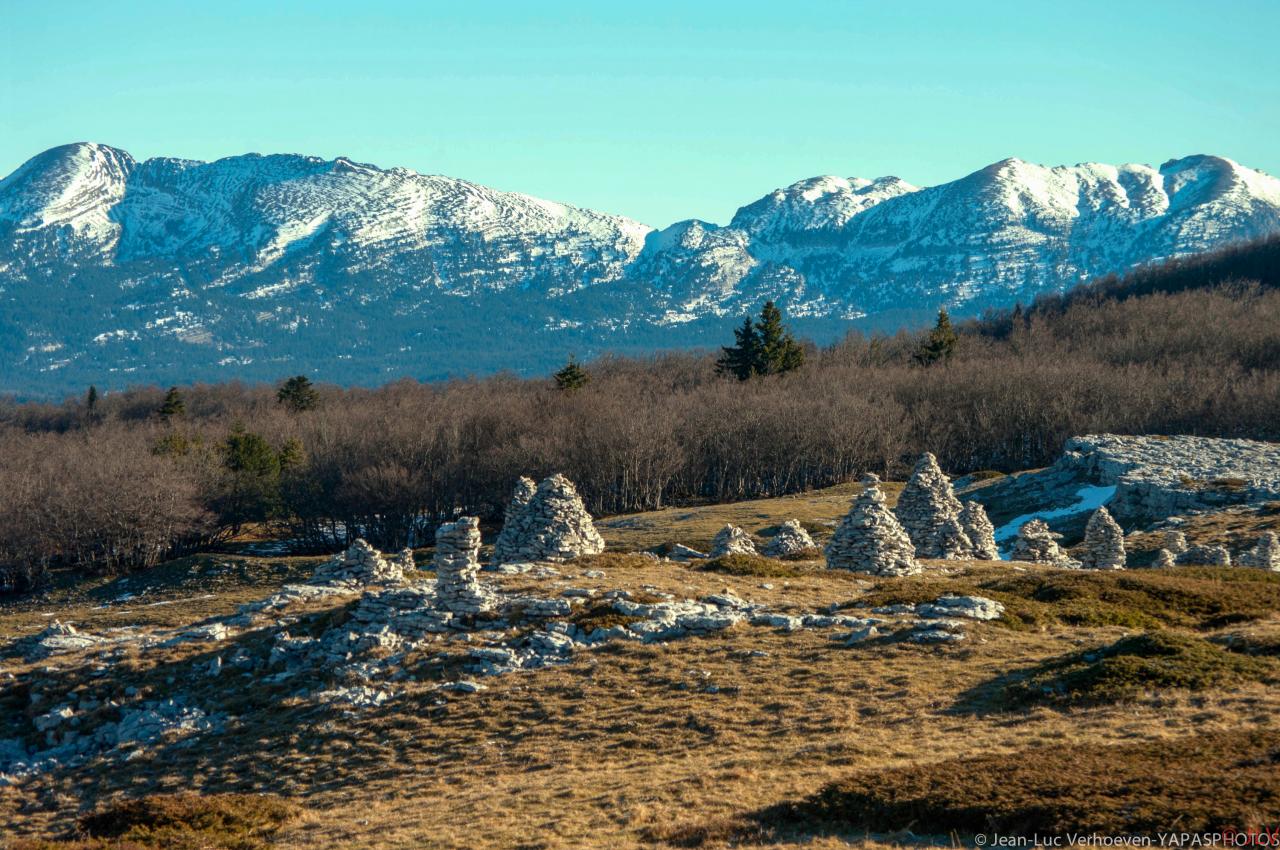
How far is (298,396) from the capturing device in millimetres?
163750

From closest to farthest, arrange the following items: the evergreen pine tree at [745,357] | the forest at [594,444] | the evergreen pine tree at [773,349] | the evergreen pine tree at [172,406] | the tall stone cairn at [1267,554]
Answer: the tall stone cairn at [1267,554] < the forest at [594,444] < the evergreen pine tree at [745,357] < the evergreen pine tree at [773,349] < the evergreen pine tree at [172,406]

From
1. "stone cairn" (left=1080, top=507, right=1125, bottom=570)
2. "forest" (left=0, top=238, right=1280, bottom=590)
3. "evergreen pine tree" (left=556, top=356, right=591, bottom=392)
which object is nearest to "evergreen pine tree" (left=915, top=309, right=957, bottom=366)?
"forest" (left=0, top=238, right=1280, bottom=590)

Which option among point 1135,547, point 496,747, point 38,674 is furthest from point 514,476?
point 496,747

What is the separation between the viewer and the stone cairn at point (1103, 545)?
52656mm

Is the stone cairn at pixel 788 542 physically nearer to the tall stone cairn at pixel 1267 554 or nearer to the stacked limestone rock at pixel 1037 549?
the stacked limestone rock at pixel 1037 549

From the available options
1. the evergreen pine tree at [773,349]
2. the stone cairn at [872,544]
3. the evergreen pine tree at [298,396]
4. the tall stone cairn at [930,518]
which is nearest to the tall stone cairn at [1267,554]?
the tall stone cairn at [930,518]

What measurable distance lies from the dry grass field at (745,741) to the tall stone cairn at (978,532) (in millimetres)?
16437

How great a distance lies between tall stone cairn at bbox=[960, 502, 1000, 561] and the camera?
5362 cm

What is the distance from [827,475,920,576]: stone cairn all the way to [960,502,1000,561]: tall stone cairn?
34.2 feet

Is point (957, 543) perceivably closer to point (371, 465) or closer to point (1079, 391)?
point (371, 465)

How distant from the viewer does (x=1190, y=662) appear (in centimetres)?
2528

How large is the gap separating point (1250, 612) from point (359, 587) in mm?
27996

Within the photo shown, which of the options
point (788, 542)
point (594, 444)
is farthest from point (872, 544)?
point (594, 444)

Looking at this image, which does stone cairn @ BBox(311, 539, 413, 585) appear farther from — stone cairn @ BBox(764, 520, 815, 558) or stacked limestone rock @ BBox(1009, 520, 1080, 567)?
stacked limestone rock @ BBox(1009, 520, 1080, 567)
